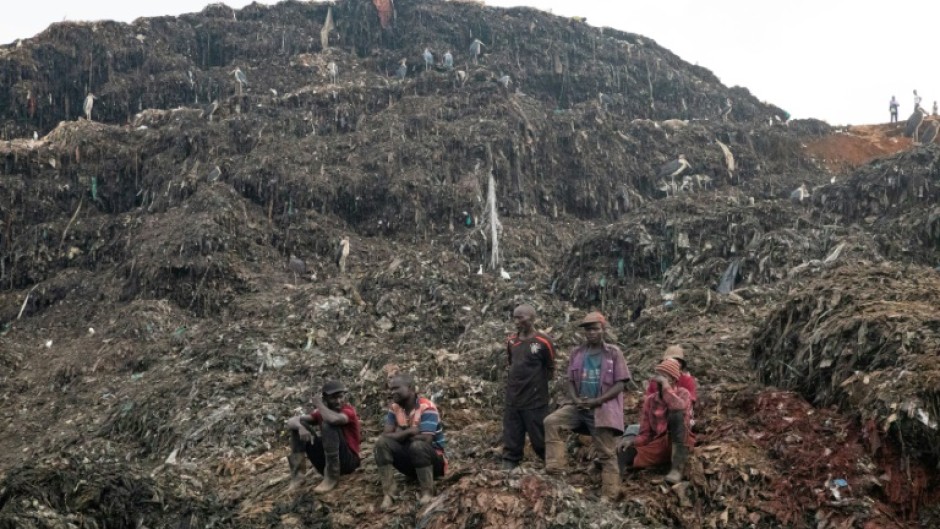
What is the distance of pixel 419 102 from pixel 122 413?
1576 cm

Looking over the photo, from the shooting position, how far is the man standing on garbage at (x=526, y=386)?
6.41 metres

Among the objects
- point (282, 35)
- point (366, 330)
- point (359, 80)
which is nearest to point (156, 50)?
point (282, 35)

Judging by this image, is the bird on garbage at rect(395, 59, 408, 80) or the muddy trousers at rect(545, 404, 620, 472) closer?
the muddy trousers at rect(545, 404, 620, 472)

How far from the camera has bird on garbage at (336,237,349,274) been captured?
1958 cm

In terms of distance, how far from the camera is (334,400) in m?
6.81

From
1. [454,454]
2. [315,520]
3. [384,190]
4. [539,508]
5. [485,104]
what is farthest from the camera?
[485,104]

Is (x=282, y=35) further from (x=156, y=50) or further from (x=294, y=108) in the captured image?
(x=294, y=108)

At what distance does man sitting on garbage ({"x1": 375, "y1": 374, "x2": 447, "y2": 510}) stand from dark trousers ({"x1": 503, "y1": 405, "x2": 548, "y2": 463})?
51cm

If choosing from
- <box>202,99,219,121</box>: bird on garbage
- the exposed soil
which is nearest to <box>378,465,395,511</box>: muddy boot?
the exposed soil

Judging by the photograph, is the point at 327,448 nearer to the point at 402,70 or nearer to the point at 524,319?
the point at 524,319

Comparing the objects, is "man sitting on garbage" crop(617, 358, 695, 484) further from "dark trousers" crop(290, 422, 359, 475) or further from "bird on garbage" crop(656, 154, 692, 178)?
"bird on garbage" crop(656, 154, 692, 178)

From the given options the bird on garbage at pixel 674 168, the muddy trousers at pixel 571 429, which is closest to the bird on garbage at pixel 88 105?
the bird on garbage at pixel 674 168

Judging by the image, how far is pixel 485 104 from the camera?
84.0 feet

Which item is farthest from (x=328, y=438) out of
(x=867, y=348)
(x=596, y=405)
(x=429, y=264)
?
(x=429, y=264)
